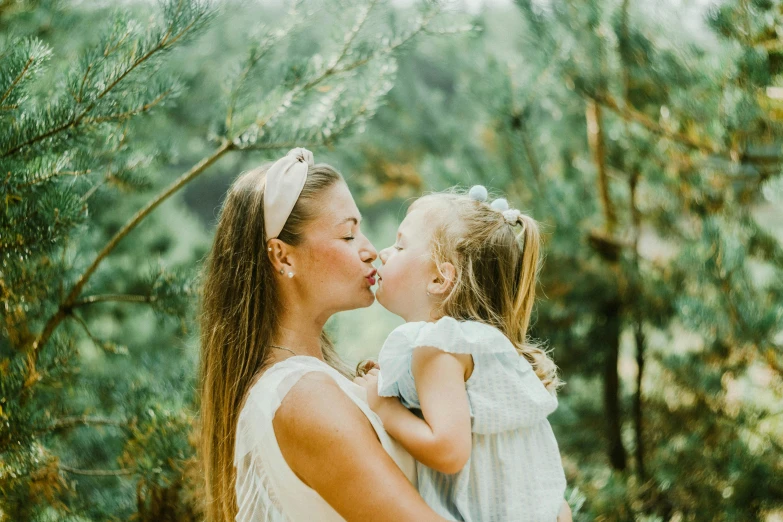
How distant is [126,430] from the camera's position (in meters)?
1.65

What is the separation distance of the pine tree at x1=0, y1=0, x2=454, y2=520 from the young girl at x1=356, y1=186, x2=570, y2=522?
0.40 m

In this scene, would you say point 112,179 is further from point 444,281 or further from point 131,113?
point 444,281

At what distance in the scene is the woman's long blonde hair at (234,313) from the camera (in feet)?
5.14

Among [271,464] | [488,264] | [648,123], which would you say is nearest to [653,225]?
[648,123]

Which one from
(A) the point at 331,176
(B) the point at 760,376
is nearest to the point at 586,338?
(B) the point at 760,376

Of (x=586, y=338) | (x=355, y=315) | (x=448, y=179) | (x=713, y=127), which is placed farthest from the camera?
(x=355, y=315)

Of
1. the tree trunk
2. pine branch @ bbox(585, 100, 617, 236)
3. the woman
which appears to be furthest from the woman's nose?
the tree trunk

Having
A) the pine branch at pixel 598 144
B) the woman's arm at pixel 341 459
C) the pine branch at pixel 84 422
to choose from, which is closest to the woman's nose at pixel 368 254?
the woman's arm at pixel 341 459

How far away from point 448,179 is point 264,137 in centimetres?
140

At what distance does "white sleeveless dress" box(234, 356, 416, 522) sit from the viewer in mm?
1376

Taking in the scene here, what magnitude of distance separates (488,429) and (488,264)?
428 mm

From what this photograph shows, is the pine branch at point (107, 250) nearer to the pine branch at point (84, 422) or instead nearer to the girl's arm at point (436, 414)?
the pine branch at point (84, 422)

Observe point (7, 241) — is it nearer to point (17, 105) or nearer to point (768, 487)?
point (17, 105)

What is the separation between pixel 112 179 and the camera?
1782mm
